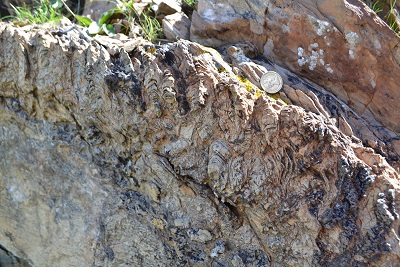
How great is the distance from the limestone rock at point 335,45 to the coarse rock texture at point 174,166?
0.63 ft

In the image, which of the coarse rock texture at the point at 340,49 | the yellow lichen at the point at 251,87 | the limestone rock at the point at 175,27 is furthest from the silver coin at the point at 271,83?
the limestone rock at the point at 175,27

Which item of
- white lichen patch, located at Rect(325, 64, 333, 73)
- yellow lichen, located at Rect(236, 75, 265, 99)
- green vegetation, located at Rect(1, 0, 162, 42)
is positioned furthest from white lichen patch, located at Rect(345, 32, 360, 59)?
green vegetation, located at Rect(1, 0, 162, 42)

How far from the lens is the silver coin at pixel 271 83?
2473mm

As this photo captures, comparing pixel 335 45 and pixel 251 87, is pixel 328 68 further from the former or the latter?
pixel 251 87

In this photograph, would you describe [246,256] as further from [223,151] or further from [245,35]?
[245,35]

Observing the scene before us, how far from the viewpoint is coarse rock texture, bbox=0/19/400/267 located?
2.31 m

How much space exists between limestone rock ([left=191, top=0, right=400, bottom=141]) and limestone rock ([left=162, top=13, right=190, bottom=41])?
183mm

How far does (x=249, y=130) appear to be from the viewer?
7.72 ft

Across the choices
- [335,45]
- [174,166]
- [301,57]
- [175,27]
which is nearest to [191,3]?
[175,27]

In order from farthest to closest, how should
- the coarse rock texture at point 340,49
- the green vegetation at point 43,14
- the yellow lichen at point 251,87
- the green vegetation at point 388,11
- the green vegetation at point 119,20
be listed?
the green vegetation at point 43,14 → the green vegetation at point 119,20 → the green vegetation at point 388,11 → the coarse rock texture at point 340,49 → the yellow lichen at point 251,87

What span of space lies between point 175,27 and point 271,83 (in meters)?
0.77

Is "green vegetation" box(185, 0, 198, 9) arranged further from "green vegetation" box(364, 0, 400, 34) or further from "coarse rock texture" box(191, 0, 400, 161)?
"green vegetation" box(364, 0, 400, 34)

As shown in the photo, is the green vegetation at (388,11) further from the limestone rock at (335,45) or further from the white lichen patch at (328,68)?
the white lichen patch at (328,68)

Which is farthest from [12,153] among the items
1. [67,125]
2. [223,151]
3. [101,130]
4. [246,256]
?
[246,256]
